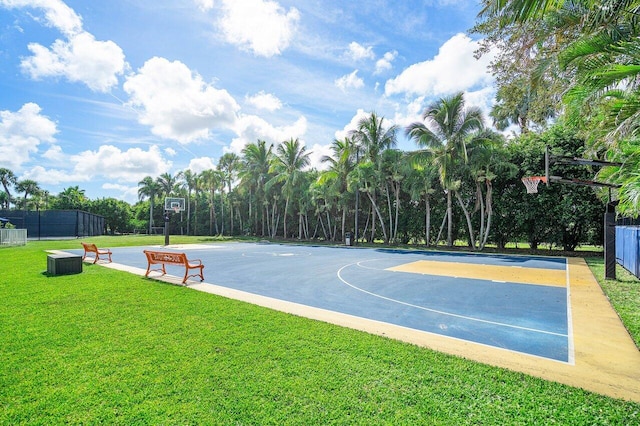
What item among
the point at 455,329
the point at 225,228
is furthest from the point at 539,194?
the point at 225,228

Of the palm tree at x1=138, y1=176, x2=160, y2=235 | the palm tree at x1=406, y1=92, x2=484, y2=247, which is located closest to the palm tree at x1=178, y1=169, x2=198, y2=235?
the palm tree at x1=138, y1=176, x2=160, y2=235

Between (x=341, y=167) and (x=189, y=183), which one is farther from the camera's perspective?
(x=189, y=183)

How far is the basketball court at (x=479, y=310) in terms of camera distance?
4125mm

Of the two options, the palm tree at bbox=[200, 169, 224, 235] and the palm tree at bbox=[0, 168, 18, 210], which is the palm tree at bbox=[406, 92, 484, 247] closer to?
the palm tree at bbox=[200, 169, 224, 235]

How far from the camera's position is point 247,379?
349cm

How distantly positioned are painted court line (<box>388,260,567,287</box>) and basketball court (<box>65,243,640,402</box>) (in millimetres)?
35

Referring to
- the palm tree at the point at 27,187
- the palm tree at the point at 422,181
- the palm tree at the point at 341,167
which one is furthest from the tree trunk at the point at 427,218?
the palm tree at the point at 27,187

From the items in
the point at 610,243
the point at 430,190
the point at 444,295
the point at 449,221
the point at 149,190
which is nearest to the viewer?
the point at 444,295

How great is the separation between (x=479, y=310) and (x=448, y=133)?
17723mm

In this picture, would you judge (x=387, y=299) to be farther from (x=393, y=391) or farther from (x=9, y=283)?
(x=9, y=283)

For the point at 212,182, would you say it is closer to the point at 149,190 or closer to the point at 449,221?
the point at 149,190

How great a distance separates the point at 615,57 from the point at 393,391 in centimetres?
726

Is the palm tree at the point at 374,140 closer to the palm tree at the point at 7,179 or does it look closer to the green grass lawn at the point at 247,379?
the green grass lawn at the point at 247,379

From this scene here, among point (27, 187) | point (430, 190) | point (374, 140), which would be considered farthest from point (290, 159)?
point (27, 187)
